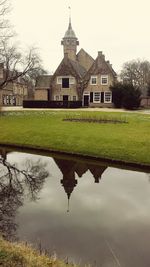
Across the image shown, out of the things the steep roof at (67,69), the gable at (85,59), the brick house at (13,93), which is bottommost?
the brick house at (13,93)

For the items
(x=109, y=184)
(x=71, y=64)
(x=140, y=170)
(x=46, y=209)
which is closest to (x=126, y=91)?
(x=71, y=64)

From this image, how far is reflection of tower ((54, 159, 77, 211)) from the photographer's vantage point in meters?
15.1

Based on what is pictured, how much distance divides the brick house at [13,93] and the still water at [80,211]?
5355 centimetres

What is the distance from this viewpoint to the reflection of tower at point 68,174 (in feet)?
49.6

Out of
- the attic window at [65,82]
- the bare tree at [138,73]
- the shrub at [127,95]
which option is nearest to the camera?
the shrub at [127,95]

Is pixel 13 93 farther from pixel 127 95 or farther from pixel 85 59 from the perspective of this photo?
pixel 127 95

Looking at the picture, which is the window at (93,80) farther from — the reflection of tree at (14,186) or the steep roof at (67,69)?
the reflection of tree at (14,186)

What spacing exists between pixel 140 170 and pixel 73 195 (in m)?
5.89

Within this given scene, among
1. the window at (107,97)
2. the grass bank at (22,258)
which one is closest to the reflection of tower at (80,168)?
the grass bank at (22,258)

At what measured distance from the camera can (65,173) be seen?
17609 millimetres

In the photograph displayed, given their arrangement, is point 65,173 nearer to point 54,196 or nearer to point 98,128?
point 54,196

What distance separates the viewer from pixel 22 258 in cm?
698

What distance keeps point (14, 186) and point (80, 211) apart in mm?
4251

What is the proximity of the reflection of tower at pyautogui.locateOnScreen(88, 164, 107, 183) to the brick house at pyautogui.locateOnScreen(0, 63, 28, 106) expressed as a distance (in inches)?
2054
